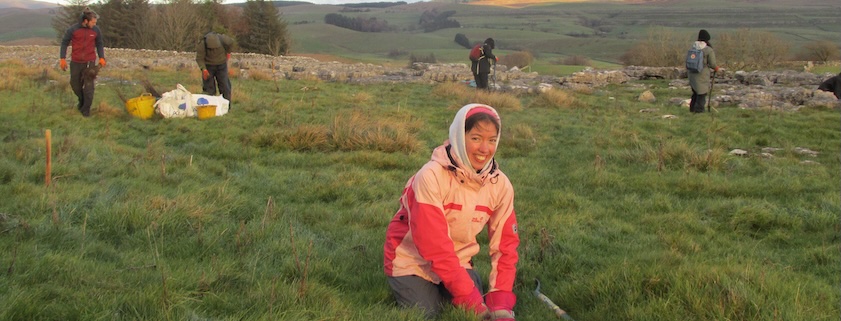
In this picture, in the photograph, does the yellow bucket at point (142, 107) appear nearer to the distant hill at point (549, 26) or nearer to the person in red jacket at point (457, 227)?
the person in red jacket at point (457, 227)

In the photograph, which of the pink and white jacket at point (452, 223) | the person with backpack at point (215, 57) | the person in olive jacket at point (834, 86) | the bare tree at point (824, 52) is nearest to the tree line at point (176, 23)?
the person with backpack at point (215, 57)

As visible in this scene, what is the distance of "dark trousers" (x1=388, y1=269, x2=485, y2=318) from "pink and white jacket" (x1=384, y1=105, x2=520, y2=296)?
0.04m

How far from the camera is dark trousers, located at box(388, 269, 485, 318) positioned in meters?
3.38

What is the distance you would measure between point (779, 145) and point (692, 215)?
4.93m

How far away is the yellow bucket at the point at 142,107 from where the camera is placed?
1032 cm

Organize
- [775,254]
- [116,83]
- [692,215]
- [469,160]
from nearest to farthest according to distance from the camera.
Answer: [469,160]
[775,254]
[692,215]
[116,83]

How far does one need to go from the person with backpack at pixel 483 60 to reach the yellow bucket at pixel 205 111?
8063mm

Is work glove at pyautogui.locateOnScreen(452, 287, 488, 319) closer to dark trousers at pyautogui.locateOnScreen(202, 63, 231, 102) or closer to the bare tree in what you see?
dark trousers at pyautogui.locateOnScreen(202, 63, 231, 102)

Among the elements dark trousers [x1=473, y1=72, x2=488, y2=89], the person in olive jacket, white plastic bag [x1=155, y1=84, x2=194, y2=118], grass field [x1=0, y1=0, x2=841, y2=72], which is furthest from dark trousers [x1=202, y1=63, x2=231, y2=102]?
grass field [x1=0, y1=0, x2=841, y2=72]

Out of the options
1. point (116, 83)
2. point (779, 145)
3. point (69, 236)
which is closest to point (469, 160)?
point (69, 236)

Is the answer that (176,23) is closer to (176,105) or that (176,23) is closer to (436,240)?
(176,105)

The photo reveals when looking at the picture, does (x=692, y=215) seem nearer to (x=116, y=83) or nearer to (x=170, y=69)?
(x=116, y=83)

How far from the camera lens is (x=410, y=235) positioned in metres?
3.51

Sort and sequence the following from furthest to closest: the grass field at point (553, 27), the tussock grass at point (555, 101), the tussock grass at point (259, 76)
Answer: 1. the grass field at point (553, 27)
2. the tussock grass at point (259, 76)
3. the tussock grass at point (555, 101)
